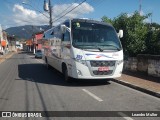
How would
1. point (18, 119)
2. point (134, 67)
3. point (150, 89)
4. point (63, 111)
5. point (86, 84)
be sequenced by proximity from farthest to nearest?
1. point (134, 67)
2. point (86, 84)
3. point (150, 89)
4. point (63, 111)
5. point (18, 119)

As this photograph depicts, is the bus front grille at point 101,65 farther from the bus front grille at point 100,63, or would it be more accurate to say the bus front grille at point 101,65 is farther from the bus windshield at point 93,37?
the bus windshield at point 93,37

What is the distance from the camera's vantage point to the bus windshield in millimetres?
11398

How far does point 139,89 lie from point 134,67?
580 cm

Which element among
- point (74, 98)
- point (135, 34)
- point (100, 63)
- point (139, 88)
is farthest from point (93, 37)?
point (135, 34)

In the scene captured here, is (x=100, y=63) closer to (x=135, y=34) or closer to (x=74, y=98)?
(x=74, y=98)

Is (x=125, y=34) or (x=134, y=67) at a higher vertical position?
(x=125, y=34)

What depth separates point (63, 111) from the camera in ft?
24.1

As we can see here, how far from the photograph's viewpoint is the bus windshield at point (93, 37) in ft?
37.4

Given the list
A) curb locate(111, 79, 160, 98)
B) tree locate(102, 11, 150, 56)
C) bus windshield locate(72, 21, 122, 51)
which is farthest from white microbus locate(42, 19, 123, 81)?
tree locate(102, 11, 150, 56)

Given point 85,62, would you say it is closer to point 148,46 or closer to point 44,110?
point 44,110

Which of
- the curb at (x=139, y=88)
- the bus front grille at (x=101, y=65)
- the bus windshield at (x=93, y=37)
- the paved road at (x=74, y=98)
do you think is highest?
the bus windshield at (x=93, y=37)

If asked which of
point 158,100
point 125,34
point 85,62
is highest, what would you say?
A: point 125,34

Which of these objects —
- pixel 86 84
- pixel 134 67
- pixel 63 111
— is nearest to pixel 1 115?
pixel 63 111

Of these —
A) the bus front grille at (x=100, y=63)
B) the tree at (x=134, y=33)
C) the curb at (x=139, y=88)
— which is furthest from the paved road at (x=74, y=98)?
the tree at (x=134, y=33)
